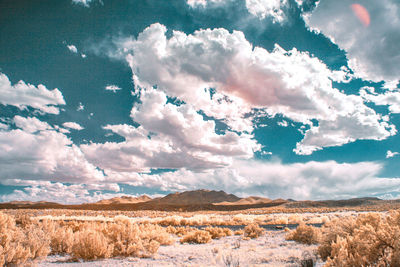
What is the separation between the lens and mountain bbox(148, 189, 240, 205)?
546 ft

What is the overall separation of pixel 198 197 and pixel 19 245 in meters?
171

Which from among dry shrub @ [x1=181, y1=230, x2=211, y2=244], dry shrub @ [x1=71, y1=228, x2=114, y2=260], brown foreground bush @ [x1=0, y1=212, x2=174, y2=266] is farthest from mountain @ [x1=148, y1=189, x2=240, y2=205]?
dry shrub @ [x1=71, y1=228, x2=114, y2=260]

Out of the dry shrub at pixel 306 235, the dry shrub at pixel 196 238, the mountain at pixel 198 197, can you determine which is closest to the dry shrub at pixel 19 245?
the dry shrub at pixel 196 238

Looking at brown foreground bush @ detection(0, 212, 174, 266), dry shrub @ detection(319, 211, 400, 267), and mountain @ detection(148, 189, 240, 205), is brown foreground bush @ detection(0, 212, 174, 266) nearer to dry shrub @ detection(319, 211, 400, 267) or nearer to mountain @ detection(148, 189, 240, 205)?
dry shrub @ detection(319, 211, 400, 267)

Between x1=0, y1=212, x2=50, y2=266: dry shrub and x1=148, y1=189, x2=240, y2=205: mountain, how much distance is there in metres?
158

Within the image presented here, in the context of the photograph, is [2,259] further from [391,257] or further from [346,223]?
[346,223]

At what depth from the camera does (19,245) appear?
759 cm

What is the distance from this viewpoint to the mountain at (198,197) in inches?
6557

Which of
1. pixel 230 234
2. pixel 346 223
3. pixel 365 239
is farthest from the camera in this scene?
pixel 230 234

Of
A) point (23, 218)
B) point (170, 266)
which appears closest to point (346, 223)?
point (170, 266)

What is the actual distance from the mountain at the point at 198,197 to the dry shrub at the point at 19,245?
158245 mm

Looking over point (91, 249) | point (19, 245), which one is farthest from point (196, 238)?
point (19, 245)

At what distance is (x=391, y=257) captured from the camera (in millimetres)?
5418

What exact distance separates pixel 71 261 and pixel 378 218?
1062cm
